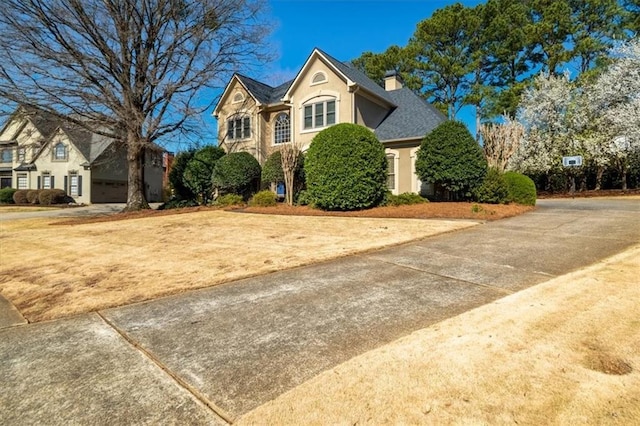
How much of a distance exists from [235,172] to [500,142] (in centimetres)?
1256

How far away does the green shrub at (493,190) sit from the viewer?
1290cm

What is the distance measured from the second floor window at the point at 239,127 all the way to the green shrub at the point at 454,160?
11767 mm

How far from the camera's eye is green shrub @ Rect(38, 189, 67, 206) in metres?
27.9

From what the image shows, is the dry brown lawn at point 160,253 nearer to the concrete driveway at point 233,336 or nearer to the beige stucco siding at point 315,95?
the concrete driveway at point 233,336

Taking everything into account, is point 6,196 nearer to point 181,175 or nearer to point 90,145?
point 90,145

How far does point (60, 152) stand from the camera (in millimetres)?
30672

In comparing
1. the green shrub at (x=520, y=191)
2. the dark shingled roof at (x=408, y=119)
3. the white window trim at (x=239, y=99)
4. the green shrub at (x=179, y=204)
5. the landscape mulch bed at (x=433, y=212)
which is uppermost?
the white window trim at (x=239, y=99)

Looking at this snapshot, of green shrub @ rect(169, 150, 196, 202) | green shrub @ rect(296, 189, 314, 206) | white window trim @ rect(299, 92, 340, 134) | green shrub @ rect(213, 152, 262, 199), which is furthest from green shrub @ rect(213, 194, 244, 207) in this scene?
white window trim @ rect(299, 92, 340, 134)

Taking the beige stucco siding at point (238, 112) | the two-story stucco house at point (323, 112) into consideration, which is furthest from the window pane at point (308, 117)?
the beige stucco siding at point (238, 112)

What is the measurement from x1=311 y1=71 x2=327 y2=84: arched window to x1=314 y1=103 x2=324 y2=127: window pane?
4.21 ft

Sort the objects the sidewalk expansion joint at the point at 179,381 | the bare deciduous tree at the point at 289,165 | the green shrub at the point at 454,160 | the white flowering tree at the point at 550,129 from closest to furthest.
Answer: the sidewalk expansion joint at the point at 179,381, the green shrub at the point at 454,160, the bare deciduous tree at the point at 289,165, the white flowering tree at the point at 550,129

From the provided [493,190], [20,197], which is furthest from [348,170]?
[20,197]

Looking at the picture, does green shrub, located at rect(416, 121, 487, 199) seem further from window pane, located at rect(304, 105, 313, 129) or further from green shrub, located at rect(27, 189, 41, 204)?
green shrub, located at rect(27, 189, 41, 204)

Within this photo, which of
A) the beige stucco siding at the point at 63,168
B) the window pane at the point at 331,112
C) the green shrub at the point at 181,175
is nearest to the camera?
the window pane at the point at 331,112
